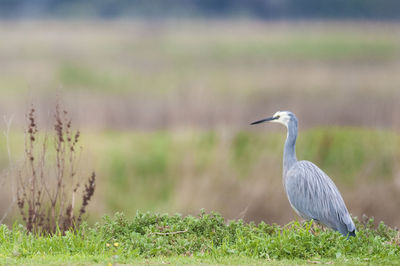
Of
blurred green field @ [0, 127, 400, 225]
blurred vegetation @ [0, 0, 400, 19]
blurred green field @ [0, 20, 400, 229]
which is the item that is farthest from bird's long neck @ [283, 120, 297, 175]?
blurred vegetation @ [0, 0, 400, 19]

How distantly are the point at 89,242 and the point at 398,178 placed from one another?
6321 mm

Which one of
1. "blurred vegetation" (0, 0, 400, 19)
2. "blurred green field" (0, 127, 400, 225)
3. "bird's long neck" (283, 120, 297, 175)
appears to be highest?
"blurred vegetation" (0, 0, 400, 19)

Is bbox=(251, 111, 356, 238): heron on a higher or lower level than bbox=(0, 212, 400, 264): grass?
higher

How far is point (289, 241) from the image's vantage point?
6.93 meters

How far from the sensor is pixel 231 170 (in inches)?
485

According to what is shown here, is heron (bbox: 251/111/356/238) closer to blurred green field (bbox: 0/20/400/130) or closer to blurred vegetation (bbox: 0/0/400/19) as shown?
blurred green field (bbox: 0/20/400/130)

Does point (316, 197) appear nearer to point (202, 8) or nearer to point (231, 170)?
point (231, 170)

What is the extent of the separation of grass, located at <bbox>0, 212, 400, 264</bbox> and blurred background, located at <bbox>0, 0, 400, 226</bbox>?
1.03 metres

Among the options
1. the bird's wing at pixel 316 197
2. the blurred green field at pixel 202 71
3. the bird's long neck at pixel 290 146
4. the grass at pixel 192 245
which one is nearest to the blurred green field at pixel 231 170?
the blurred green field at pixel 202 71

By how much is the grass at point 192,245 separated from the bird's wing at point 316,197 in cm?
19

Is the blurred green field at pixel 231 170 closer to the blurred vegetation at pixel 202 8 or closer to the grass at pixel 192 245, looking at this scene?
the grass at pixel 192 245

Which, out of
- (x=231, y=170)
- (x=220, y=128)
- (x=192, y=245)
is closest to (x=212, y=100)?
(x=220, y=128)

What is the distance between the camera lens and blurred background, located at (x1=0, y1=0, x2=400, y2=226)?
12.2 metres

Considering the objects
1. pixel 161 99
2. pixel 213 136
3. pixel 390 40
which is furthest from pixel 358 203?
pixel 390 40
